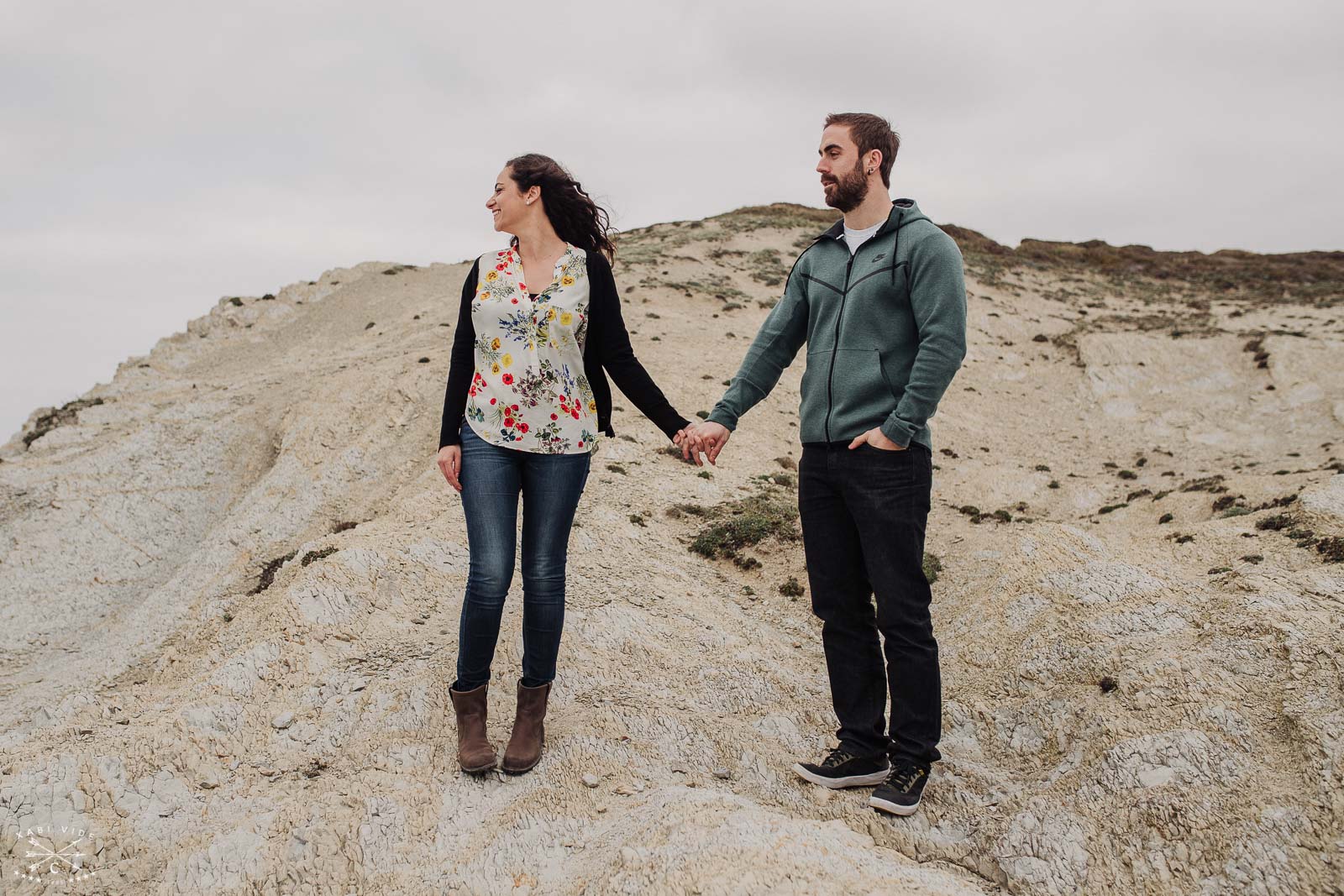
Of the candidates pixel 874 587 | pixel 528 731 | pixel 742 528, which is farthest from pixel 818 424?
pixel 742 528

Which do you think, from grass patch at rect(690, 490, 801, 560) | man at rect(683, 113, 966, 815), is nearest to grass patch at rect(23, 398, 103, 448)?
grass patch at rect(690, 490, 801, 560)

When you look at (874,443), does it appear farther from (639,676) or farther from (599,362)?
(639,676)

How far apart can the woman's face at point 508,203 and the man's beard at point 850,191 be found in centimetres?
173

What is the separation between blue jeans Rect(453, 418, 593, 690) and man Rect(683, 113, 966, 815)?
3.02ft

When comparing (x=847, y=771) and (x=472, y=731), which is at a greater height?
(x=472, y=731)

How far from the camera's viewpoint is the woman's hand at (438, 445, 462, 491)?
15.8ft

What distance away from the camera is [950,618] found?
751cm

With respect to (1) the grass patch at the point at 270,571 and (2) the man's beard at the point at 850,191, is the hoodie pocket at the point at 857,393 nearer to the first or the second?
(2) the man's beard at the point at 850,191

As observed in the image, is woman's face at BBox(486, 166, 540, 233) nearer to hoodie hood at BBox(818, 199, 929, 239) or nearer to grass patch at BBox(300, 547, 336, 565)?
hoodie hood at BBox(818, 199, 929, 239)

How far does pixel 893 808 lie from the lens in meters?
4.54

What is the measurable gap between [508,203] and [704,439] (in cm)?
180

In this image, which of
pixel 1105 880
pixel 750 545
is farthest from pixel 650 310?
pixel 1105 880

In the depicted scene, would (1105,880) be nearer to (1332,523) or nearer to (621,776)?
(621,776)

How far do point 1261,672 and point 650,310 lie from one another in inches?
742
